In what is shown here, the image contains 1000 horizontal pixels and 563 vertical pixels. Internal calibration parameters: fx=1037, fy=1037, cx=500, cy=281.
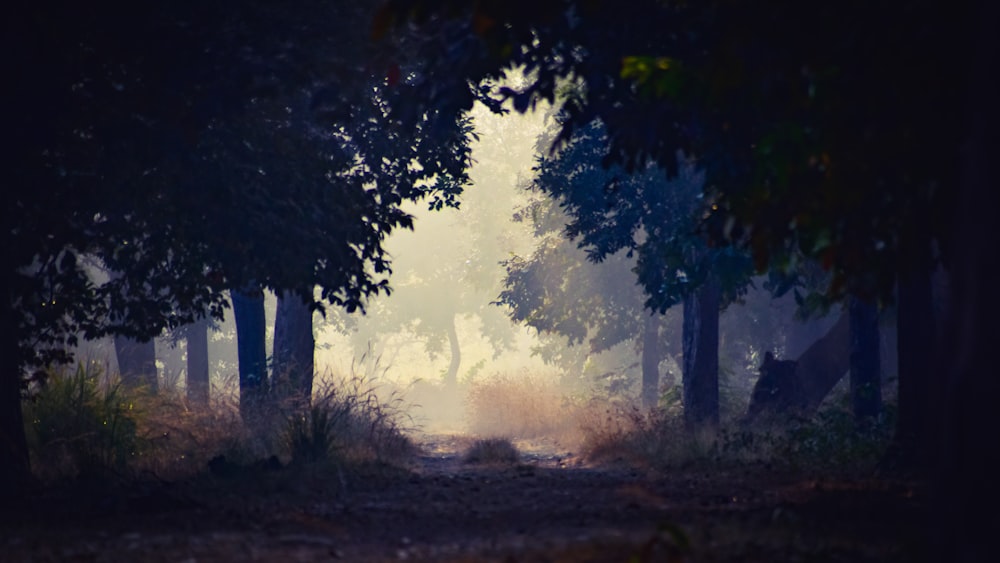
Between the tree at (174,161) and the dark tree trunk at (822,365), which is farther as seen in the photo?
the dark tree trunk at (822,365)

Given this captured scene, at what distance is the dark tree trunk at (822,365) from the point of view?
22938 millimetres

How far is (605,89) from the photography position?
8859mm

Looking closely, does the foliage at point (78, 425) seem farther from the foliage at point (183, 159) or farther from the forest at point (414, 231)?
the foliage at point (183, 159)

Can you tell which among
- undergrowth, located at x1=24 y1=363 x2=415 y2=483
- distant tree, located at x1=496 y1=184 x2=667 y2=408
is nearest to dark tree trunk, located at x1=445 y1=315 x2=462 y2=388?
distant tree, located at x1=496 y1=184 x2=667 y2=408

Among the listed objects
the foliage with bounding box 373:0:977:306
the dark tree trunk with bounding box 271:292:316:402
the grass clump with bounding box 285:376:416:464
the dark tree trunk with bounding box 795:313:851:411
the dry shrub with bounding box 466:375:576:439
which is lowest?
the dry shrub with bounding box 466:375:576:439

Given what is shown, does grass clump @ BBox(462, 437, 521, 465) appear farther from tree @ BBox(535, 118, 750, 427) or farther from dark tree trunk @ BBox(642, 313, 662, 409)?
dark tree trunk @ BBox(642, 313, 662, 409)

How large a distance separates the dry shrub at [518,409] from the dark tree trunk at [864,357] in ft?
36.7

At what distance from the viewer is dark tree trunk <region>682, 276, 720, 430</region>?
20609 mm

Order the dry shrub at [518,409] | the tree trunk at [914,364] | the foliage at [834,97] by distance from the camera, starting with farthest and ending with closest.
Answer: the dry shrub at [518,409] → the tree trunk at [914,364] → the foliage at [834,97]

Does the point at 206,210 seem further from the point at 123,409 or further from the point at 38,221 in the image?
the point at 123,409

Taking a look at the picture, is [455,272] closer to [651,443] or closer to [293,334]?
[293,334]

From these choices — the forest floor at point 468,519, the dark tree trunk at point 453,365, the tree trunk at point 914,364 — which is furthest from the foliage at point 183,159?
the dark tree trunk at point 453,365

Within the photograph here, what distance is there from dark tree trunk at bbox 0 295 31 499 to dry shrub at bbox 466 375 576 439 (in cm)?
1790

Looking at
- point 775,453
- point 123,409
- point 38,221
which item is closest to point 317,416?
point 123,409
